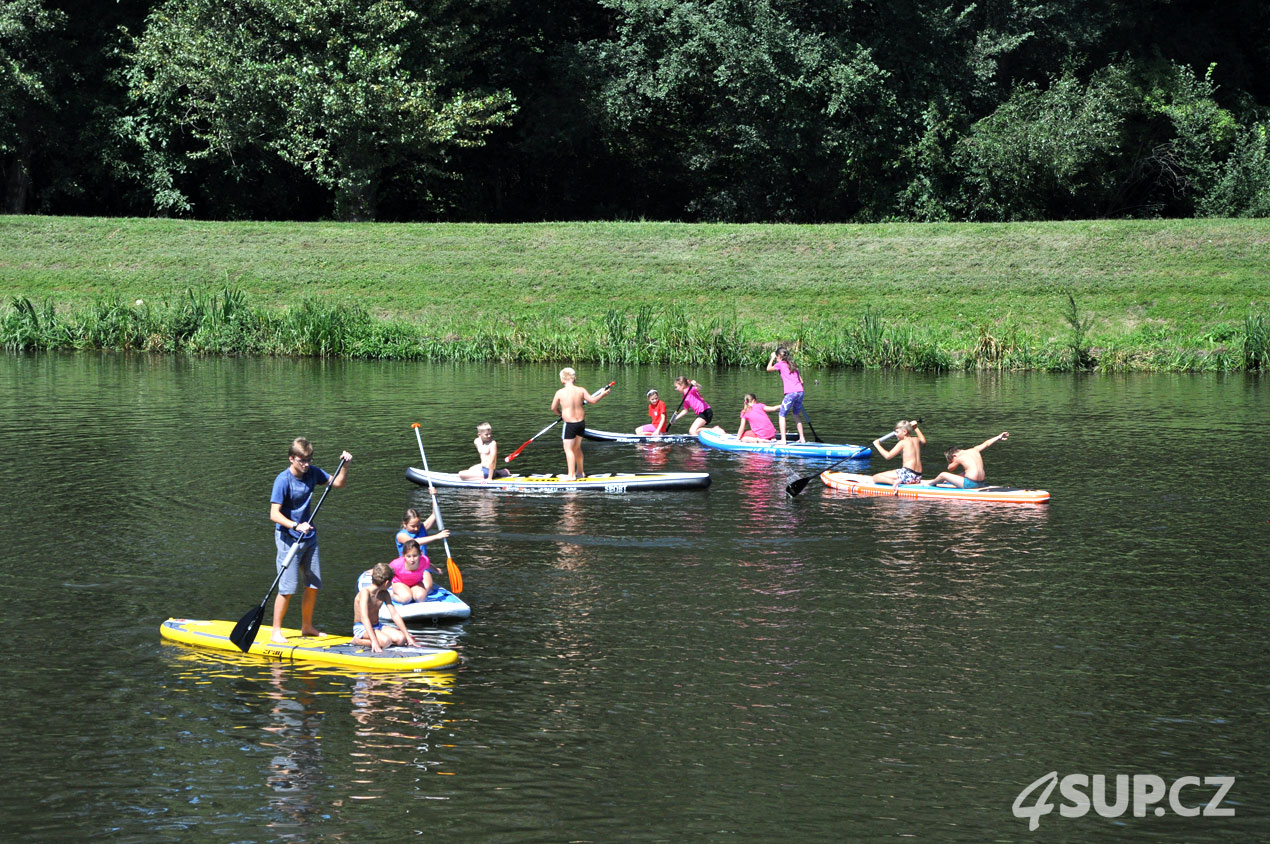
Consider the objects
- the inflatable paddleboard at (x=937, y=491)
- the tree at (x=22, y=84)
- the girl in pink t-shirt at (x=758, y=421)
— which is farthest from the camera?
the tree at (x=22, y=84)

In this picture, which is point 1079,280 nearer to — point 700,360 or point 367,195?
point 700,360

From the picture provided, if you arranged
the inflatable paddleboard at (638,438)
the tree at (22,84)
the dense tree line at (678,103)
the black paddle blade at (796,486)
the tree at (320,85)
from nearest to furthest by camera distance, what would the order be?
the black paddle blade at (796,486)
the inflatable paddleboard at (638,438)
the tree at (320,85)
the tree at (22,84)
the dense tree line at (678,103)

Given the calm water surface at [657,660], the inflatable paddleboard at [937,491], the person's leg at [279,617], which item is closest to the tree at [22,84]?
the calm water surface at [657,660]

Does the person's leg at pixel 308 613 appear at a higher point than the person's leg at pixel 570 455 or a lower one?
lower

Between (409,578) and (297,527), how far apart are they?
5.42 feet

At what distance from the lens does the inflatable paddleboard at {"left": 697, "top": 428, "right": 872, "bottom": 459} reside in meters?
24.2

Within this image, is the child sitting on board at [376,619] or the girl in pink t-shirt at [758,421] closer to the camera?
the child sitting on board at [376,619]

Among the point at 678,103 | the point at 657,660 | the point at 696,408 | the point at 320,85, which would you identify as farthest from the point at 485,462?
the point at 678,103

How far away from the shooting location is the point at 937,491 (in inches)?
806

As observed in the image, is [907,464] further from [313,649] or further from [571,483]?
[313,649]

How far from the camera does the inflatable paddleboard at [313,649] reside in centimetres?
1234

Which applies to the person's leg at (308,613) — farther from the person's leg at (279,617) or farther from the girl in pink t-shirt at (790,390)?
the girl in pink t-shirt at (790,390)

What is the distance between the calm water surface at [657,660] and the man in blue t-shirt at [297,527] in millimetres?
630

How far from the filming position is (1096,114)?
52.2m
